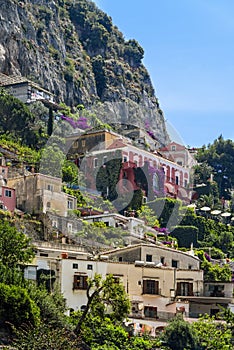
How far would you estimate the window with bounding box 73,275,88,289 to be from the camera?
45.9m

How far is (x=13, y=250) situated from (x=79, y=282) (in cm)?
423

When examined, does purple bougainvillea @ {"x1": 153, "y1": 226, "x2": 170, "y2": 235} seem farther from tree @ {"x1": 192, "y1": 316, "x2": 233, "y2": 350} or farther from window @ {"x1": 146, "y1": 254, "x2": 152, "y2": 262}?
tree @ {"x1": 192, "y1": 316, "x2": 233, "y2": 350}

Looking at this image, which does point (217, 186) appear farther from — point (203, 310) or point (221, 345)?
point (221, 345)

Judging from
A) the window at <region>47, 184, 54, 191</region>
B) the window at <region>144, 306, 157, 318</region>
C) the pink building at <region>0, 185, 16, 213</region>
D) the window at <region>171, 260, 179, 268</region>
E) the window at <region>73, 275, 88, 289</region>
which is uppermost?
the window at <region>47, 184, 54, 191</region>

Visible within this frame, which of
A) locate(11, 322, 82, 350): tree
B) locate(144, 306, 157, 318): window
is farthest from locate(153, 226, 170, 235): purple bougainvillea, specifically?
locate(11, 322, 82, 350): tree

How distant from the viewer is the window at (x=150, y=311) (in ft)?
157

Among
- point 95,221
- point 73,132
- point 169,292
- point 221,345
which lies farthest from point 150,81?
point 221,345

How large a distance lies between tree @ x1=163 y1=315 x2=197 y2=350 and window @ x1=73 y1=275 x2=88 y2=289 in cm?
526

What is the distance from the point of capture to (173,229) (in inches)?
2849

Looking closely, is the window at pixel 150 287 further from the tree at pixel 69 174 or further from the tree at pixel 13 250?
the tree at pixel 69 174

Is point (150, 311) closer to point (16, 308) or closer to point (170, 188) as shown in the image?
point (16, 308)

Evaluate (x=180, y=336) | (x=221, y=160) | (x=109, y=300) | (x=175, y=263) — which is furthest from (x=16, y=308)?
(x=221, y=160)

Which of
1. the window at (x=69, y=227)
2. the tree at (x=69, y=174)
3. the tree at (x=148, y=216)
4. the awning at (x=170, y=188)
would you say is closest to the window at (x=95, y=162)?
the tree at (x=69, y=174)

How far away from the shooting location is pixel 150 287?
49219mm
